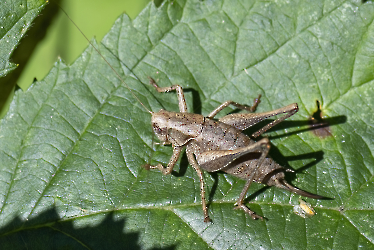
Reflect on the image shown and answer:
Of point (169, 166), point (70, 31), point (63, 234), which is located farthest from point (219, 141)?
point (70, 31)

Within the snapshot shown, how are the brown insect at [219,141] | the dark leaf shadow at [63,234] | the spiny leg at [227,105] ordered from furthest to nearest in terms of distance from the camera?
the spiny leg at [227,105] < the brown insect at [219,141] < the dark leaf shadow at [63,234]

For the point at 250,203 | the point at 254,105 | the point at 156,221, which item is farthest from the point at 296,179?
the point at 156,221

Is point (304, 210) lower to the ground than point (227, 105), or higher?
lower

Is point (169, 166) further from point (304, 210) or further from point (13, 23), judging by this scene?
point (13, 23)

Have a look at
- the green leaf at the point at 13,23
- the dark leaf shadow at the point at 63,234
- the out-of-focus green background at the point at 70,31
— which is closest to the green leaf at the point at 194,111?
the dark leaf shadow at the point at 63,234

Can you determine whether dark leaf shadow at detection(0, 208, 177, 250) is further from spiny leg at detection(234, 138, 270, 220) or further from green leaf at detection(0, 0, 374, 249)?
spiny leg at detection(234, 138, 270, 220)

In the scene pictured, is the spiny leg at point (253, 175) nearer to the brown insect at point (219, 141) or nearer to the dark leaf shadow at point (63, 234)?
the brown insect at point (219, 141)

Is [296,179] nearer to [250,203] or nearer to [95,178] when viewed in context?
[250,203]
